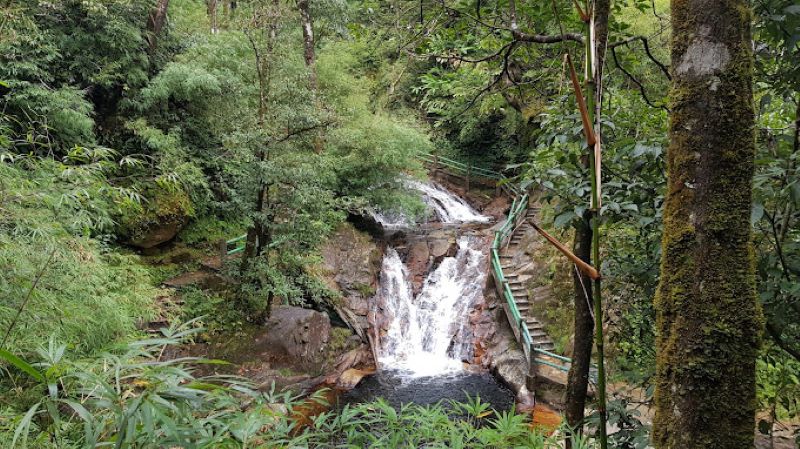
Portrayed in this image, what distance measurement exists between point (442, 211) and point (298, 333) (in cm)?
866

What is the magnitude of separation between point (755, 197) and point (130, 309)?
5232 mm

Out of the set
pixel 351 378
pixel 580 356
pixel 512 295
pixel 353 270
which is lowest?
pixel 351 378

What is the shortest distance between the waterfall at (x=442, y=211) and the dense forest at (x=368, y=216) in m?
1.64

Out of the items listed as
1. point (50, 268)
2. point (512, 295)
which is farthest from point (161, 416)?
point (512, 295)

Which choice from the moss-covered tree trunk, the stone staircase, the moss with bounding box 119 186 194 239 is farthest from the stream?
the moss-covered tree trunk

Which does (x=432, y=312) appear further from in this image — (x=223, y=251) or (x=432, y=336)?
(x=223, y=251)

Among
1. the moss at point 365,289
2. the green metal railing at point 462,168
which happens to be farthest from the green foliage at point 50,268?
the green metal railing at point 462,168

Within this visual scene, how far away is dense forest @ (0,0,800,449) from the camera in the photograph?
47.3 inches

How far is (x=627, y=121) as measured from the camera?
2.82 meters

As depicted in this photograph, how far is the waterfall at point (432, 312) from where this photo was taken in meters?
9.57

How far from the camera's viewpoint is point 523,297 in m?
9.56

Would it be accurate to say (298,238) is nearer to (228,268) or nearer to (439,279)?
(228,268)

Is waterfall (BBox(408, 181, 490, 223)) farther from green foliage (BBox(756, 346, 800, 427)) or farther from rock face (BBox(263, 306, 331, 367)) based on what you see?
green foliage (BBox(756, 346, 800, 427))

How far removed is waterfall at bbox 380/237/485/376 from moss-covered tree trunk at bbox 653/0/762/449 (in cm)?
813
